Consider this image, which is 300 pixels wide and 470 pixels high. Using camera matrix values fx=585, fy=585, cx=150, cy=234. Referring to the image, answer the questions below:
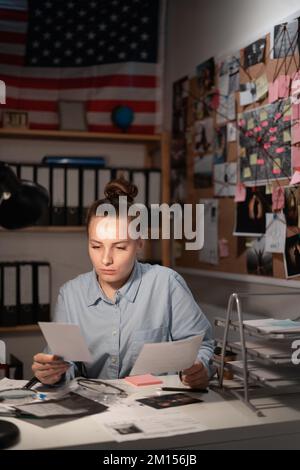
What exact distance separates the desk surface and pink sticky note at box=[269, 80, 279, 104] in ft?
3.86

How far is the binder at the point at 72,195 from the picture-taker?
3.03m

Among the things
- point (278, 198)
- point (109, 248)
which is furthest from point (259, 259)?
point (109, 248)

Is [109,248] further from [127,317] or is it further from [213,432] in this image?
[213,432]

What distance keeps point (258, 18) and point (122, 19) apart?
1116 millimetres

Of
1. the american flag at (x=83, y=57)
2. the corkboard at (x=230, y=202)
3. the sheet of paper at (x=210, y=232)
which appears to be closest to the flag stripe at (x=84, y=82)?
the american flag at (x=83, y=57)

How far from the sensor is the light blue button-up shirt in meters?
1.85

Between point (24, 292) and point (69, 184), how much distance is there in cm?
60

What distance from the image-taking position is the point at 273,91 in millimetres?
2203

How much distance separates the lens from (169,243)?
3156 millimetres

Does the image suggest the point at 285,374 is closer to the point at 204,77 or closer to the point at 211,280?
the point at 211,280

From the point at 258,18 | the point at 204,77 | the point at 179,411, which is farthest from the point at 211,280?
the point at 179,411

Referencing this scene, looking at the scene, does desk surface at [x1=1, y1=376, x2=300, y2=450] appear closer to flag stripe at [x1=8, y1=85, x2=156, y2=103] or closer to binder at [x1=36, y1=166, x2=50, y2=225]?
binder at [x1=36, y1=166, x2=50, y2=225]

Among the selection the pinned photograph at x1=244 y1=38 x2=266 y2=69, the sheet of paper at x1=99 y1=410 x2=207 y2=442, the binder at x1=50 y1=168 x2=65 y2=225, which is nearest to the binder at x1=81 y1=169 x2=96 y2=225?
the binder at x1=50 y1=168 x2=65 y2=225

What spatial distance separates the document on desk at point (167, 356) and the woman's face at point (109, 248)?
0.45 m
